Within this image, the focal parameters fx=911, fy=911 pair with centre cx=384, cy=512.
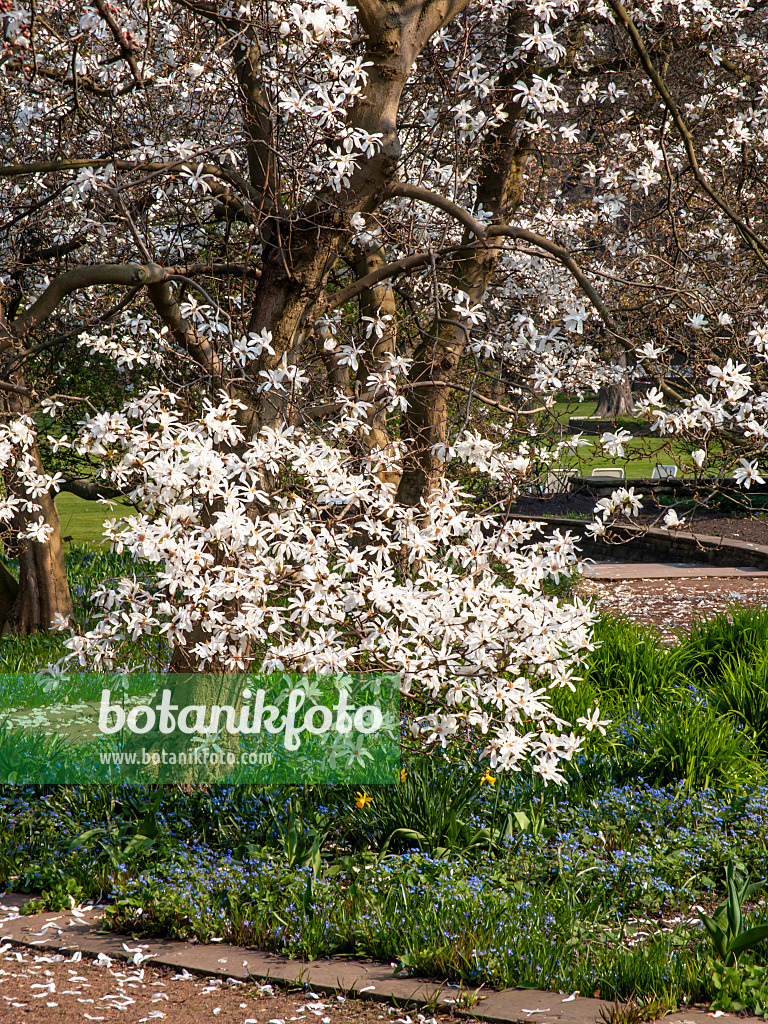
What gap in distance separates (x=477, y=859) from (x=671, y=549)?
8.09 m

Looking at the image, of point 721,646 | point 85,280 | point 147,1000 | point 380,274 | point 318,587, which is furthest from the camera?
point 721,646

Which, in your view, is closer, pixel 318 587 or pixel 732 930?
pixel 732 930

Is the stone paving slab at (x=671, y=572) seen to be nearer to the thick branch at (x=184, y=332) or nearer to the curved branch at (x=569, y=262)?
the curved branch at (x=569, y=262)

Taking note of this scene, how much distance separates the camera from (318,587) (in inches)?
148

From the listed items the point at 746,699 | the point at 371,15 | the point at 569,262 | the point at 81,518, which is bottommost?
the point at 746,699

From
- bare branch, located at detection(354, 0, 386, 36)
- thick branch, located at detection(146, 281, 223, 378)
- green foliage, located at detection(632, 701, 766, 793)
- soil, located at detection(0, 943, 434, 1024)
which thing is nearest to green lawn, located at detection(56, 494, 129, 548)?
thick branch, located at detection(146, 281, 223, 378)

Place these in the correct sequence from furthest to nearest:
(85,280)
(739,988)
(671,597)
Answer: (671,597)
(85,280)
(739,988)

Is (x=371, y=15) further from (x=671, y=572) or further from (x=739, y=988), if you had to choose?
(x=671, y=572)

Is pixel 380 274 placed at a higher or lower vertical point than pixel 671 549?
higher

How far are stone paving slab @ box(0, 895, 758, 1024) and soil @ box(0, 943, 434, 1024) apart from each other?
4 centimetres

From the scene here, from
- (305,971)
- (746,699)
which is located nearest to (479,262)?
(746,699)

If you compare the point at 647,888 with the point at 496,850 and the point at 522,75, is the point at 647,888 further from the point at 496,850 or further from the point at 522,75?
the point at 522,75

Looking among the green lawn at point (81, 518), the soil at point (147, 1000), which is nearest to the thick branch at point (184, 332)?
the soil at point (147, 1000)

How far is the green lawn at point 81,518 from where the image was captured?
41.7 feet
